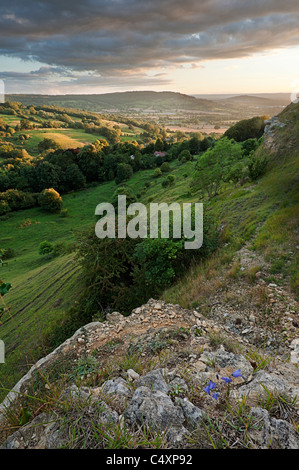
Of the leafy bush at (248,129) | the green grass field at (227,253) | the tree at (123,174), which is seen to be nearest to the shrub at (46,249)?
the green grass field at (227,253)

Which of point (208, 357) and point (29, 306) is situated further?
point (29, 306)

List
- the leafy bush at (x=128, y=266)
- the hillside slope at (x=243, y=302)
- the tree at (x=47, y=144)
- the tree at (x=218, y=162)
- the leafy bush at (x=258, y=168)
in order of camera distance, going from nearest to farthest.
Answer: the hillside slope at (x=243, y=302) → the leafy bush at (x=128, y=266) → the leafy bush at (x=258, y=168) → the tree at (x=218, y=162) → the tree at (x=47, y=144)

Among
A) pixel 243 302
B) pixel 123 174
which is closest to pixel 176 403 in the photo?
A: pixel 243 302

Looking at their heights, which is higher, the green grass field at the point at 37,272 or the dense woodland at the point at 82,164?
the dense woodland at the point at 82,164

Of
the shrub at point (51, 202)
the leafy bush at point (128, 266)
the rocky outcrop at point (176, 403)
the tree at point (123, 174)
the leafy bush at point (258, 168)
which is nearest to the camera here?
the rocky outcrop at point (176, 403)

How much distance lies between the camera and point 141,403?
287cm

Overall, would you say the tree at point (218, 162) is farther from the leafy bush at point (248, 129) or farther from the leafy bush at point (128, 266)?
the leafy bush at point (248, 129)

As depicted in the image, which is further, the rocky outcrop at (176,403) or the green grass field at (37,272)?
the green grass field at (37,272)

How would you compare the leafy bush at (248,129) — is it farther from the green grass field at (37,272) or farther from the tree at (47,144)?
the tree at (47,144)

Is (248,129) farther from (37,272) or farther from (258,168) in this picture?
(37,272)

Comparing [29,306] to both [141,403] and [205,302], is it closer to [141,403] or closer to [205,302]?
[205,302]

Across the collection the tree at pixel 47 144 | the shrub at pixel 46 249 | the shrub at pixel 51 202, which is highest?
the tree at pixel 47 144
